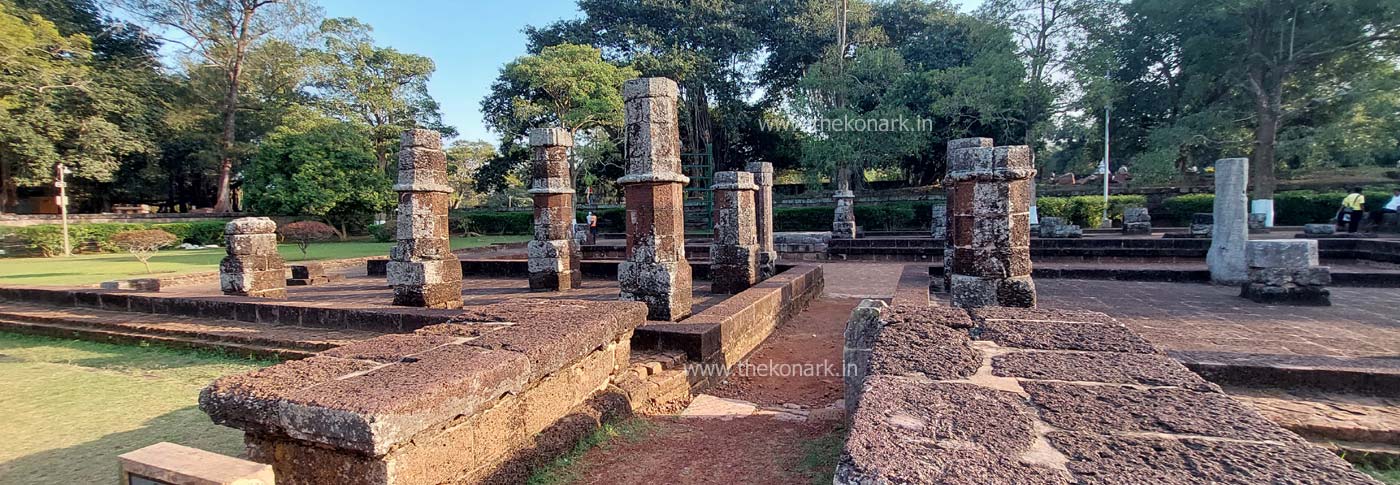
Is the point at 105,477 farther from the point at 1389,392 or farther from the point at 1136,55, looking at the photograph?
the point at 1136,55

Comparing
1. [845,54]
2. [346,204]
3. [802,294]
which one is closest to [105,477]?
[802,294]

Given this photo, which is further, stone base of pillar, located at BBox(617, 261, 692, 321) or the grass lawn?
the grass lawn

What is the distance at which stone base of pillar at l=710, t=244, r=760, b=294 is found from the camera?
8141 mm

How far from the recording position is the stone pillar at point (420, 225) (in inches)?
261

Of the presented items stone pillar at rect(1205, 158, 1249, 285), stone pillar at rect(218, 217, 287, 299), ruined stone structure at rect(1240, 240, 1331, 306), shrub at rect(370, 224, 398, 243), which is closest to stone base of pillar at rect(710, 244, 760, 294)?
ruined stone structure at rect(1240, 240, 1331, 306)

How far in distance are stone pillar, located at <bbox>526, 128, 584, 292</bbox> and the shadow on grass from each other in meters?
4.48

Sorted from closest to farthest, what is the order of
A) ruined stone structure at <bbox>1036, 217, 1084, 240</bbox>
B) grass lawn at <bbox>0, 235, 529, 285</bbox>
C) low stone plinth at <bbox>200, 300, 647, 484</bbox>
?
low stone plinth at <bbox>200, 300, 647, 484</bbox>, grass lawn at <bbox>0, 235, 529, 285</bbox>, ruined stone structure at <bbox>1036, 217, 1084, 240</bbox>

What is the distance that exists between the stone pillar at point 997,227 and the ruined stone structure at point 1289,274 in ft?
12.4

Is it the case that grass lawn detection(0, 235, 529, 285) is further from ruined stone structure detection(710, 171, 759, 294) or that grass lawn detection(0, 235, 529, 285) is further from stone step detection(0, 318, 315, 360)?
ruined stone structure detection(710, 171, 759, 294)

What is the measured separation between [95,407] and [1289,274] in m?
11.3

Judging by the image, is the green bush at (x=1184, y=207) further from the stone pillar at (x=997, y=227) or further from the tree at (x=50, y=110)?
the tree at (x=50, y=110)

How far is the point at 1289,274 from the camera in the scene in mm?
6664

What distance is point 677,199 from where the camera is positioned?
6000 mm

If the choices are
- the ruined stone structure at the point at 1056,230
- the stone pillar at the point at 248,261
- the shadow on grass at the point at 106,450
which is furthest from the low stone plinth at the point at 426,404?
the ruined stone structure at the point at 1056,230
